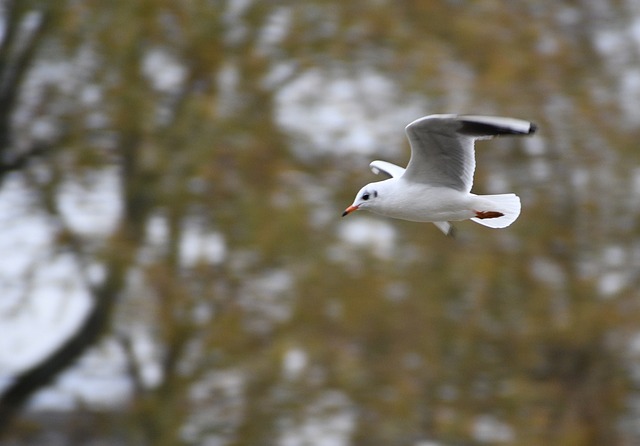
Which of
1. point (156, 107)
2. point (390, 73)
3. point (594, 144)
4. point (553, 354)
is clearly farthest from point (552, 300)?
point (156, 107)

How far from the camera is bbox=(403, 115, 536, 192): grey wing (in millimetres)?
3268

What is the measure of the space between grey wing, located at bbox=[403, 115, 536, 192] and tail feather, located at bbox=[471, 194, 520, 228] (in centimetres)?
11

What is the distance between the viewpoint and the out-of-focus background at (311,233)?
593 centimetres

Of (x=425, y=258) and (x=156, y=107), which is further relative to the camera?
(x=156, y=107)

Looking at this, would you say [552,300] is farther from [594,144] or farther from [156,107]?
[156,107]

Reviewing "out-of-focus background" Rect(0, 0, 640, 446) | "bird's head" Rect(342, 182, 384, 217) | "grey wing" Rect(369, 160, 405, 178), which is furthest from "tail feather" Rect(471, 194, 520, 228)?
"out-of-focus background" Rect(0, 0, 640, 446)

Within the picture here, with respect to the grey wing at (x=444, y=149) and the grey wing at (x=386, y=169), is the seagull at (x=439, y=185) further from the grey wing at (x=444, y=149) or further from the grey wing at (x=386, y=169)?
the grey wing at (x=386, y=169)

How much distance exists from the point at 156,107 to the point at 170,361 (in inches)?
58.8

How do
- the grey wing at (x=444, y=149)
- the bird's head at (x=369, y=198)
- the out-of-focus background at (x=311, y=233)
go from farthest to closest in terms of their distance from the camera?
the out-of-focus background at (x=311, y=233) → the bird's head at (x=369, y=198) → the grey wing at (x=444, y=149)

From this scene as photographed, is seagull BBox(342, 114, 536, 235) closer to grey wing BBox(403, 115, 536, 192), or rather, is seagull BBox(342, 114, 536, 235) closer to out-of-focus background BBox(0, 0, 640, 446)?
grey wing BBox(403, 115, 536, 192)

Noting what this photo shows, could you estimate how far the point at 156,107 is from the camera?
650 centimetres

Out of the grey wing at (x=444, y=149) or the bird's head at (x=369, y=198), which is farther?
the bird's head at (x=369, y=198)

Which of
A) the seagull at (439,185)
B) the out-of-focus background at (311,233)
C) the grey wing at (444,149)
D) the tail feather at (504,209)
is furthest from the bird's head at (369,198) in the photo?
the out-of-focus background at (311,233)

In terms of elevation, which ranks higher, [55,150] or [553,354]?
[55,150]
